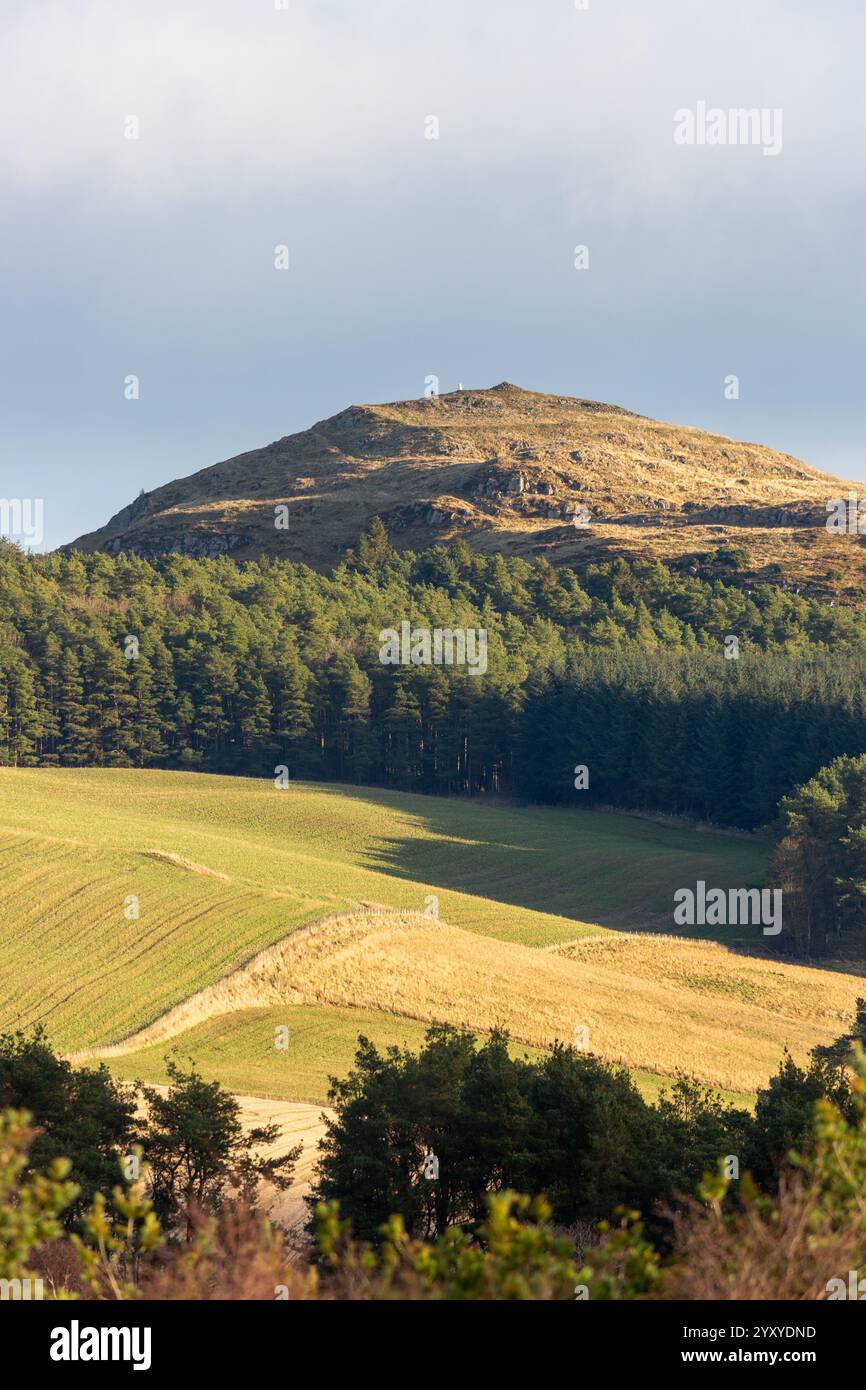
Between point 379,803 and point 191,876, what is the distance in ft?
155

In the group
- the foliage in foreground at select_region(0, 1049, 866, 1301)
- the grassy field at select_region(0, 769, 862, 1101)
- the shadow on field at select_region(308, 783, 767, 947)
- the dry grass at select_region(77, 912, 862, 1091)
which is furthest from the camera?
the shadow on field at select_region(308, 783, 767, 947)

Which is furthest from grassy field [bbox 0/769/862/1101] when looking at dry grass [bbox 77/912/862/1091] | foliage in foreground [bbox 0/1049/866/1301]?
foliage in foreground [bbox 0/1049/866/1301]

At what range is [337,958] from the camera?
52844mm

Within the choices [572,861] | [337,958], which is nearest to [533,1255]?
[337,958]

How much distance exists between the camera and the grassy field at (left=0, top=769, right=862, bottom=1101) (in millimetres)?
46781

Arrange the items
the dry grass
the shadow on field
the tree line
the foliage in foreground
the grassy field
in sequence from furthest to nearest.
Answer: the tree line < the shadow on field < the dry grass < the grassy field < the foliage in foreground

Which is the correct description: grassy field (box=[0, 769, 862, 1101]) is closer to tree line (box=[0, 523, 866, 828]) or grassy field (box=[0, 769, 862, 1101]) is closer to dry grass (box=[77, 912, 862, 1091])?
dry grass (box=[77, 912, 862, 1091])

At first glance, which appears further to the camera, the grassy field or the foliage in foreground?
the grassy field

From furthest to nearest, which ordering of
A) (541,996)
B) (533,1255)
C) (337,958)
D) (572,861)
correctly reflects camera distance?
(572,861)
(541,996)
(337,958)
(533,1255)

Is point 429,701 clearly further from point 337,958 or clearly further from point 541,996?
point 337,958

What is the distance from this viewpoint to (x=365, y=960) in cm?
5350

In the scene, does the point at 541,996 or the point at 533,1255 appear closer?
the point at 533,1255
